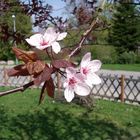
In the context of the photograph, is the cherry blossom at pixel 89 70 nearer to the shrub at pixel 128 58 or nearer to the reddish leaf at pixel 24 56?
the reddish leaf at pixel 24 56

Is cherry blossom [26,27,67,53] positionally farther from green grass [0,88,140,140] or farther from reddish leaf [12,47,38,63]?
green grass [0,88,140,140]

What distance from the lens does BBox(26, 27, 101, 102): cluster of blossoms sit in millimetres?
1026

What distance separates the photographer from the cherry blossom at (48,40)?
3.48 feet

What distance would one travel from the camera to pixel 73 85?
1.04 meters

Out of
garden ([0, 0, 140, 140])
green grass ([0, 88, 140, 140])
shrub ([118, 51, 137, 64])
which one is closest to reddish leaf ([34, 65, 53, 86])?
garden ([0, 0, 140, 140])

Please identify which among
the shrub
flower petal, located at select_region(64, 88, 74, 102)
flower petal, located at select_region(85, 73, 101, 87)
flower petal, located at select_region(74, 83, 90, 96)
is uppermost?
flower petal, located at select_region(85, 73, 101, 87)

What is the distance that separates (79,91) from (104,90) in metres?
12.6

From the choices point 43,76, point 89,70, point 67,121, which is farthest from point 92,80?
point 67,121

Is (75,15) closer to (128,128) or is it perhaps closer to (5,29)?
(5,29)

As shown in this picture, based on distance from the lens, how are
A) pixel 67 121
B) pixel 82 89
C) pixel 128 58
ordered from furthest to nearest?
pixel 128 58, pixel 67 121, pixel 82 89

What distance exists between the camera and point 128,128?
759 centimetres

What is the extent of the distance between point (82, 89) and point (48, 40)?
16cm

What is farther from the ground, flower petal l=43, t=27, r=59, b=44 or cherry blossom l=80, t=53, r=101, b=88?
flower petal l=43, t=27, r=59, b=44

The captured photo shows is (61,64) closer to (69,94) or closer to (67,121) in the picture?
(69,94)
